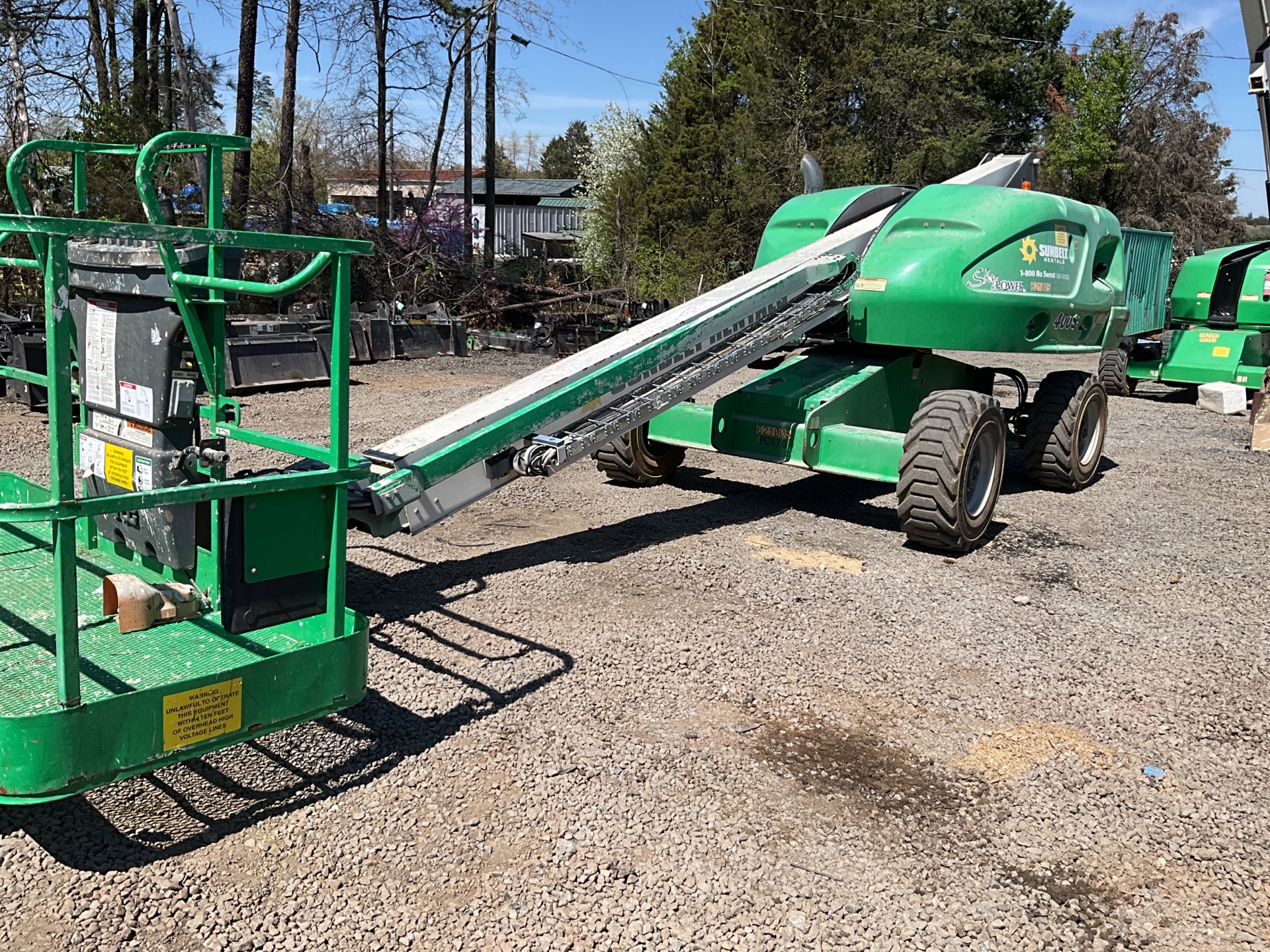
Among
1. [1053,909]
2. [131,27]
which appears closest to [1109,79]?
[131,27]

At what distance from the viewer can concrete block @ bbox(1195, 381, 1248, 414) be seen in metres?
13.8

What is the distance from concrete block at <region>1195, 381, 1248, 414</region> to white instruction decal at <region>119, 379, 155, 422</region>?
1385 cm

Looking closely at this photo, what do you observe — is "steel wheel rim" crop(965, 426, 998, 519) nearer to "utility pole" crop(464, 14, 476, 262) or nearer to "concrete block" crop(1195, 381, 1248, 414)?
"concrete block" crop(1195, 381, 1248, 414)

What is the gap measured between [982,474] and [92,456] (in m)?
5.48

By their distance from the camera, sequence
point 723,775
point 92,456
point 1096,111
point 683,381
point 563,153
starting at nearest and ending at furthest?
point 723,775 < point 92,456 < point 683,381 < point 1096,111 < point 563,153

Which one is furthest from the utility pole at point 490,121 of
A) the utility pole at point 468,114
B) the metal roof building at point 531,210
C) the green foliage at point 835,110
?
the metal roof building at point 531,210

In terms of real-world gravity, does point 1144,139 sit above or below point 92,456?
above

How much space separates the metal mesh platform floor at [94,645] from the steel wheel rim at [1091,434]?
729 centimetres

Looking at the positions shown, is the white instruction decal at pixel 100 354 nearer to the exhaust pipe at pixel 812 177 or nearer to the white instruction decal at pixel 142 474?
the white instruction decal at pixel 142 474

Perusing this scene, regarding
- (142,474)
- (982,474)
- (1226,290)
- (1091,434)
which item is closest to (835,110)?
(1226,290)

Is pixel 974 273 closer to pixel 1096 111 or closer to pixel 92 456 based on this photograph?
pixel 92 456

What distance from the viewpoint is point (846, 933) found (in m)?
3.03

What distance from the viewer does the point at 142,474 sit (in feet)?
13.1

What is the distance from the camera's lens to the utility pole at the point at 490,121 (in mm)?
27312
